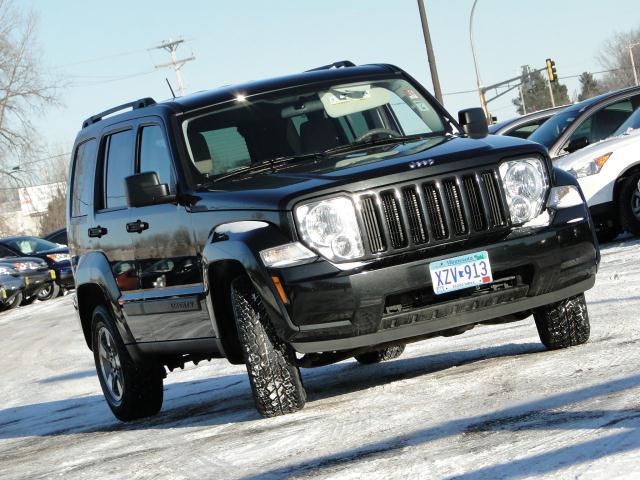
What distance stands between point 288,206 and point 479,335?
3.29 metres

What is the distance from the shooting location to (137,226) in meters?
7.85

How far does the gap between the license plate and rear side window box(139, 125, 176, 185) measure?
1.98m

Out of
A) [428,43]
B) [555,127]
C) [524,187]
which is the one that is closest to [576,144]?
[555,127]

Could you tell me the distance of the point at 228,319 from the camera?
6.96 m

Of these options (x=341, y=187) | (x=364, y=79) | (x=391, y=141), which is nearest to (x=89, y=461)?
(x=341, y=187)

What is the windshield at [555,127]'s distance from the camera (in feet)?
51.1

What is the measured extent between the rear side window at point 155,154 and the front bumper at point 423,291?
171cm

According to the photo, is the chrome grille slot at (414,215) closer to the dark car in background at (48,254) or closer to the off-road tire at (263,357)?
the off-road tire at (263,357)

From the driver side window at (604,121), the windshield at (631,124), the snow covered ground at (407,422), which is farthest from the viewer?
the driver side window at (604,121)

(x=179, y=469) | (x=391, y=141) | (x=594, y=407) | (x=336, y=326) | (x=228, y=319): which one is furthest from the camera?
(x=391, y=141)

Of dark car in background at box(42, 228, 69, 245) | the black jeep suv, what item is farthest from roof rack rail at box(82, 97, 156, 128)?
dark car in background at box(42, 228, 69, 245)

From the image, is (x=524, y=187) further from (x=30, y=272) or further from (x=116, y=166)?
(x=30, y=272)

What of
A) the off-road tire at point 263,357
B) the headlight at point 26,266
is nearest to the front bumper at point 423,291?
the off-road tire at point 263,357

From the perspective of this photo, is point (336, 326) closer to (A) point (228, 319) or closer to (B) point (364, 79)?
(A) point (228, 319)
